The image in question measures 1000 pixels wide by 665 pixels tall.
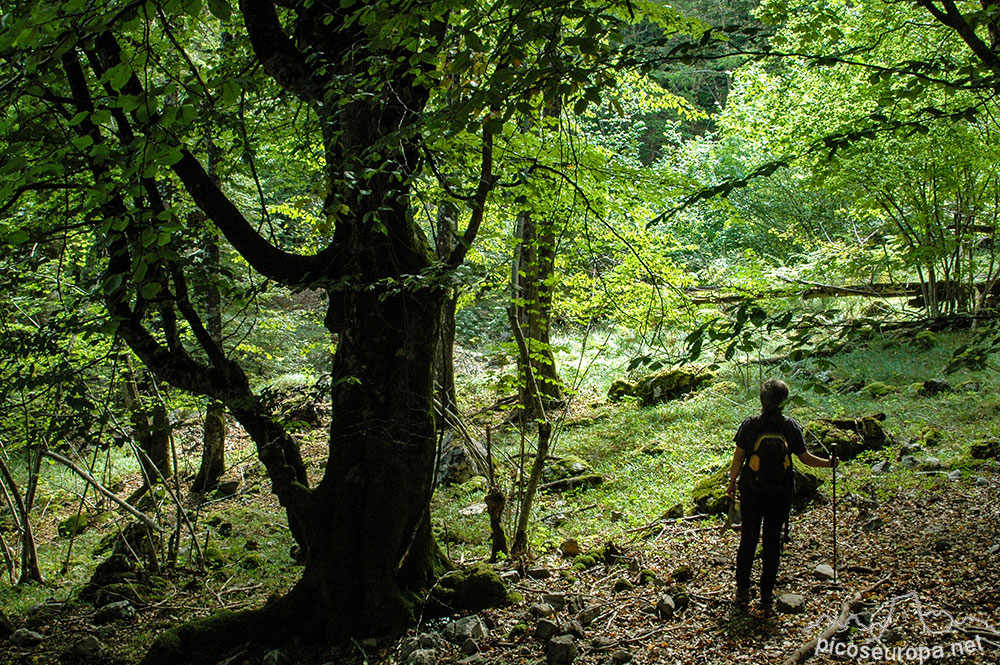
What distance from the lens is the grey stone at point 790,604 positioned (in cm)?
383

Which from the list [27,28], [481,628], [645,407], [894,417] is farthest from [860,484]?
[27,28]

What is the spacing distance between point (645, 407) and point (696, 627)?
7.80 metres

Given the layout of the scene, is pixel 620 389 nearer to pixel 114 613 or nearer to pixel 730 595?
pixel 730 595

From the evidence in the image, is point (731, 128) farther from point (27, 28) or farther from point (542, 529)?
point (27, 28)

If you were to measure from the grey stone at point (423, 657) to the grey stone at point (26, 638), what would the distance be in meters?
3.09

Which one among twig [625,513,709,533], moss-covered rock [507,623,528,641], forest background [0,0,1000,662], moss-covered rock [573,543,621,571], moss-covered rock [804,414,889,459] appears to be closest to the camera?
forest background [0,0,1000,662]

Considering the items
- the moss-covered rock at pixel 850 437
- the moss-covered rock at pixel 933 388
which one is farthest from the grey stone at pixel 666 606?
the moss-covered rock at pixel 933 388

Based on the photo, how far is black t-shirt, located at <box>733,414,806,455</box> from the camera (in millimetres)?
4098

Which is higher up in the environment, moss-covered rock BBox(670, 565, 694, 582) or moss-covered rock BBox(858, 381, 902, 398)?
moss-covered rock BBox(858, 381, 902, 398)

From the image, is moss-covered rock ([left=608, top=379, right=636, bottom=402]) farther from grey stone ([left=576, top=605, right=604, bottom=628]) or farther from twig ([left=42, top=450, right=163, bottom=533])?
twig ([left=42, top=450, right=163, bottom=533])

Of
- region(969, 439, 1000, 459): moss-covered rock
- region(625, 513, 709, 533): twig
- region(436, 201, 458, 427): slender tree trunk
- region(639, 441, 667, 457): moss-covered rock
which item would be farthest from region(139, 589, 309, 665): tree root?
region(969, 439, 1000, 459): moss-covered rock

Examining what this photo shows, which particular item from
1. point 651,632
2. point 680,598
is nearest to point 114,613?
→ point 651,632

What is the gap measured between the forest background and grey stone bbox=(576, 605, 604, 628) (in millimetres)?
567

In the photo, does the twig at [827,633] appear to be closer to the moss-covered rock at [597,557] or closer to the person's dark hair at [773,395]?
the person's dark hair at [773,395]
